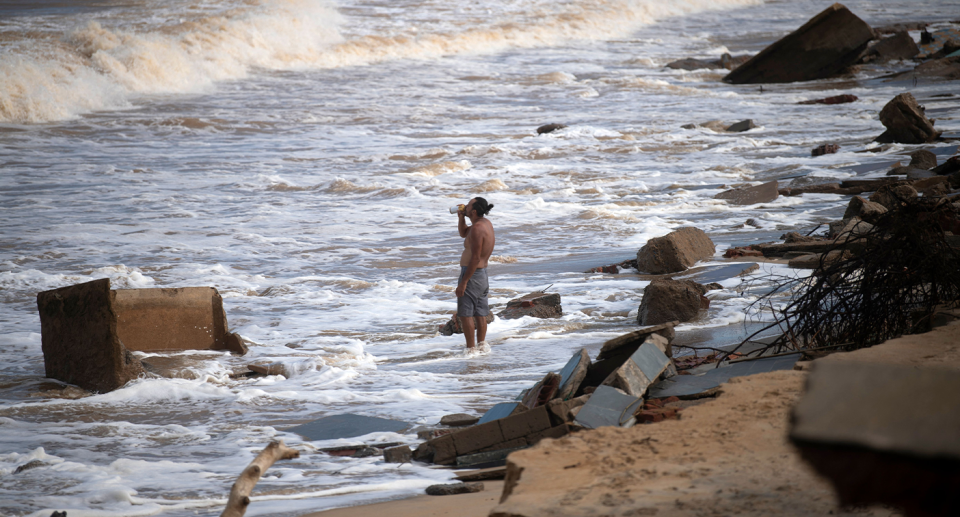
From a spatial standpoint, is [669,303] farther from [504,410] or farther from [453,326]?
[504,410]

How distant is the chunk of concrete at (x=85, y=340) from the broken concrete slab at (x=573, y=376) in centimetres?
342

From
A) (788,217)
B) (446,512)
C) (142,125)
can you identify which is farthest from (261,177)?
(446,512)

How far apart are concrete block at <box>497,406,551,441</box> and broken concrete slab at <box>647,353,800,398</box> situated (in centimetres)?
70

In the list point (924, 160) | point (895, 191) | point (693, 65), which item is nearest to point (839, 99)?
point (924, 160)

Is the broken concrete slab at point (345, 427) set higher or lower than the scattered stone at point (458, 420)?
lower

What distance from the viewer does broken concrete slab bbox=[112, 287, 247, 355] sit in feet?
23.6

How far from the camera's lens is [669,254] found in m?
8.84

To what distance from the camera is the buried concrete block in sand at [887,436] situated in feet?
4.68

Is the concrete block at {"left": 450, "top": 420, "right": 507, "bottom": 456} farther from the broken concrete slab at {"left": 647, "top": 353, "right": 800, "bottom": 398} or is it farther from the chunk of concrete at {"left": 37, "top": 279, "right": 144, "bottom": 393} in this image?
the chunk of concrete at {"left": 37, "top": 279, "right": 144, "bottom": 393}

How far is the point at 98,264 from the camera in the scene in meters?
10.2

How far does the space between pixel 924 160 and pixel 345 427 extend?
1018 centimetres

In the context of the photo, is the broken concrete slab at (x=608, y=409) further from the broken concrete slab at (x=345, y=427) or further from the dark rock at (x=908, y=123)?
the dark rock at (x=908, y=123)

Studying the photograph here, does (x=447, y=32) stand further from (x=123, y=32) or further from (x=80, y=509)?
(x=80, y=509)

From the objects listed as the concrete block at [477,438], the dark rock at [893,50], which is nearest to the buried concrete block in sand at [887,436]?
the concrete block at [477,438]
